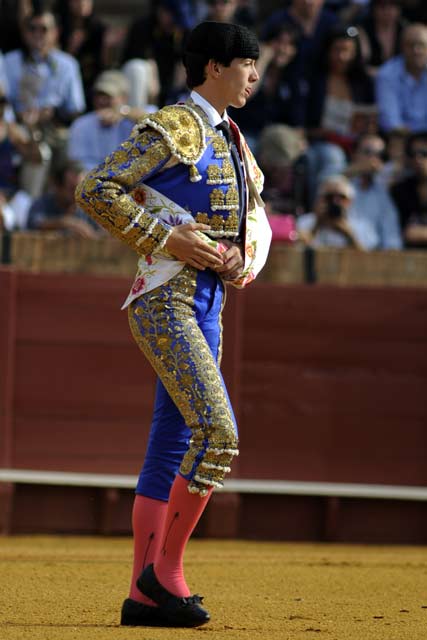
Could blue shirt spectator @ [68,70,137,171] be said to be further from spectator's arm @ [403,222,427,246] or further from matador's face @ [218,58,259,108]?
matador's face @ [218,58,259,108]

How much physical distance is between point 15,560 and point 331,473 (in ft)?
6.83

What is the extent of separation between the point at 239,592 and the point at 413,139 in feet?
13.9

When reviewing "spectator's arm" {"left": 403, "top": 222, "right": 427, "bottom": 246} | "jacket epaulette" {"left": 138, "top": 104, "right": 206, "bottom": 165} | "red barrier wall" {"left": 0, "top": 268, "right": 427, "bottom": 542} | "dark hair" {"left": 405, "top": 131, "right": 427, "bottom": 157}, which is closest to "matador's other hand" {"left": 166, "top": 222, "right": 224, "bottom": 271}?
"jacket epaulette" {"left": 138, "top": 104, "right": 206, "bottom": 165}

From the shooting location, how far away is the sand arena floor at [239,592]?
3.37 m

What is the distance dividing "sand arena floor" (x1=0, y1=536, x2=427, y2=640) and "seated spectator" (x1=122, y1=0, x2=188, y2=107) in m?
4.09

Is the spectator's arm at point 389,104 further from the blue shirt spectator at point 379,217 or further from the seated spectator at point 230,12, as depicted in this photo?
the seated spectator at point 230,12

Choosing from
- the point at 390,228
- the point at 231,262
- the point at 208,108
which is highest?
the point at 208,108

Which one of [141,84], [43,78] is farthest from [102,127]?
[43,78]

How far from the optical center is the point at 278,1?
36.2ft

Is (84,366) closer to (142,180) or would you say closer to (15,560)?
(15,560)

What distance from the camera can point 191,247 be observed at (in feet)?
10.5

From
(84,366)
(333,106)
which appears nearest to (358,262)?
(84,366)

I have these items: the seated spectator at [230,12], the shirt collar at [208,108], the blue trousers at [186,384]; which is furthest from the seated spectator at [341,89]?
the blue trousers at [186,384]

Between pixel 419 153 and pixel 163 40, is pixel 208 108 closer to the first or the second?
pixel 419 153
